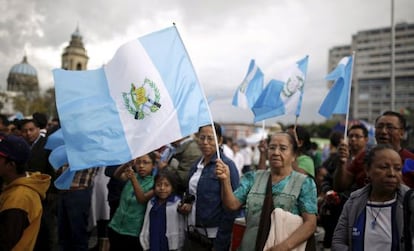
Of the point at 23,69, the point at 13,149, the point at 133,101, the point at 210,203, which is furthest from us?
the point at 23,69

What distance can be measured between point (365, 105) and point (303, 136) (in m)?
105

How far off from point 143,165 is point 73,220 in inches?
47.9

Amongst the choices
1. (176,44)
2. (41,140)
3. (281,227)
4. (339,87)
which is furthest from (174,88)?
(339,87)

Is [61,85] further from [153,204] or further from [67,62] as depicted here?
[67,62]

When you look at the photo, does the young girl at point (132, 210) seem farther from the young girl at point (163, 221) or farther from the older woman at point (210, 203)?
the older woman at point (210, 203)

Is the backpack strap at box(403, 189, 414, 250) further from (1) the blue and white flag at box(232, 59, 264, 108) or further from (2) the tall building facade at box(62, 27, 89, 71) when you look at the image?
(2) the tall building facade at box(62, 27, 89, 71)

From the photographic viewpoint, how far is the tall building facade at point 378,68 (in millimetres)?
92438

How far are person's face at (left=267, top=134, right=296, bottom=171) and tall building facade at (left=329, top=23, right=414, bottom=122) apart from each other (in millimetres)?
98897

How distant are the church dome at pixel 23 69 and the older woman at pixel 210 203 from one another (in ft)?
271

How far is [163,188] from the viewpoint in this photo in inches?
153

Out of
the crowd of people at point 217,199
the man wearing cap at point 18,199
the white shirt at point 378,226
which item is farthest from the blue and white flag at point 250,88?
the man wearing cap at point 18,199

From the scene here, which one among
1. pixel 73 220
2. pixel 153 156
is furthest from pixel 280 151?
pixel 73 220

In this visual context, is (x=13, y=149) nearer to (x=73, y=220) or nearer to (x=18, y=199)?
(x=18, y=199)

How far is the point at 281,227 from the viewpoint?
2.46m
